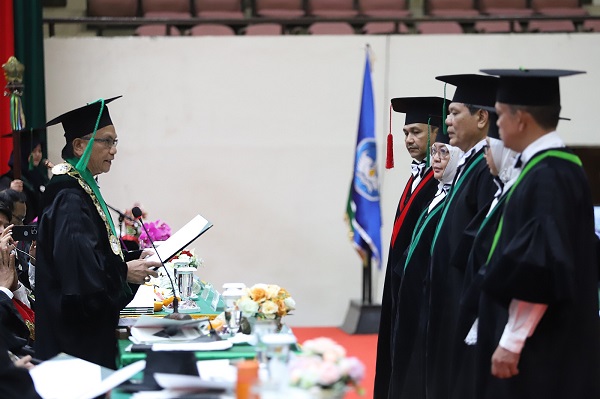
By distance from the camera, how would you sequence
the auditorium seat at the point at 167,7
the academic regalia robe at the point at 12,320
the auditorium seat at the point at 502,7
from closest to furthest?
the academic regalia robe at the point at 12,320, the auditorium seat at the point at 167,7, the auditorium seat at the point at 502,7

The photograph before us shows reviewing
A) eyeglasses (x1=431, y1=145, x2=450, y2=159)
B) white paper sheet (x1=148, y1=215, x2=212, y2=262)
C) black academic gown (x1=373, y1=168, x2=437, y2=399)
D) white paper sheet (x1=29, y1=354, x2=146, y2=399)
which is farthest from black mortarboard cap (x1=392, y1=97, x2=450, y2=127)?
white paper sheet (x1=29, y1=354, x2=146, y2=399)

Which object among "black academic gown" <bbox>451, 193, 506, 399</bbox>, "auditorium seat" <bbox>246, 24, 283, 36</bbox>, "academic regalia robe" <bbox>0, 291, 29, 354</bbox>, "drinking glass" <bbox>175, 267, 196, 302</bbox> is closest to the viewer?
"black academic gown" <bbox>451, 193, 506, 399</bbox>

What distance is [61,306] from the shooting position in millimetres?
3520

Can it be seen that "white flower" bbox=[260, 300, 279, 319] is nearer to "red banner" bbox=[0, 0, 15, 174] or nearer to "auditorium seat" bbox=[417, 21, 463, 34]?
"red banner" bbox=[0, 0, 15, 174]

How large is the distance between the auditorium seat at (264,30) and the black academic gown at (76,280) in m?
5.52

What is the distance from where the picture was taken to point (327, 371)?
1985 millimetres

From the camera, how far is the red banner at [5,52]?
7.76 meters

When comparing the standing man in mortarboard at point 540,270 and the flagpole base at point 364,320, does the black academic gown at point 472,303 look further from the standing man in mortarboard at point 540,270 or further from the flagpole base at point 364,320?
the flagpole base at point 364,320

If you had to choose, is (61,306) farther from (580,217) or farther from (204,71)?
(204,71)

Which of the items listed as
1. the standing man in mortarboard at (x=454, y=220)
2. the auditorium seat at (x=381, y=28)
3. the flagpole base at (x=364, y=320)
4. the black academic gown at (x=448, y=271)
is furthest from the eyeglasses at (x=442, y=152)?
the auditorium seat at (x=381, y=28)

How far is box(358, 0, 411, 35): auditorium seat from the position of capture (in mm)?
9078

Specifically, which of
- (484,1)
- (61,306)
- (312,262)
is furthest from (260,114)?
(61,306)

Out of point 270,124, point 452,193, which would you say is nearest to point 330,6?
point 270,124

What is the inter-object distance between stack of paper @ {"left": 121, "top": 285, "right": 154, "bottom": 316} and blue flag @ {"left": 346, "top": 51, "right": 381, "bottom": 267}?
3691 mm
